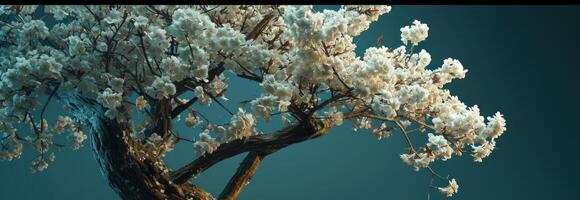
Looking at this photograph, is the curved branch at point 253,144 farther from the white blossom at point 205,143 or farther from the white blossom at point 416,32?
the white blossom at point 416,32

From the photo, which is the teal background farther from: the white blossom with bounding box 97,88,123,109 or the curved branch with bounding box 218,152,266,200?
the white blossom with bounding box 97,88,123,109

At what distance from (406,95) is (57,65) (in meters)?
1.13

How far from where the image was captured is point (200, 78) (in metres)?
2.07

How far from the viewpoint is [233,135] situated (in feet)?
7.49

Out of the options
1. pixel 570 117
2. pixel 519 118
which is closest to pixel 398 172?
pixel 519 118

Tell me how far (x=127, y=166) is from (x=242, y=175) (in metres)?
0.68

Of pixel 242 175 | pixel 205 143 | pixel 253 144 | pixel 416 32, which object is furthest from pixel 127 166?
pixel 416 32

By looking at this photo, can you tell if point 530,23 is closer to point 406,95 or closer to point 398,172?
point 398,172

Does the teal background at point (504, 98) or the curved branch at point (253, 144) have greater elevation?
the teal background at point (504, 98)

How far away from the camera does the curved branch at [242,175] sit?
2947 mm

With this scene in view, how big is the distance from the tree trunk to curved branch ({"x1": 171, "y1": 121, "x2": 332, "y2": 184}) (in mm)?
134

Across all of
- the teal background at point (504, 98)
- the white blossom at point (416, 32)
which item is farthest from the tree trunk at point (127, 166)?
the teal background at point (504, 98)

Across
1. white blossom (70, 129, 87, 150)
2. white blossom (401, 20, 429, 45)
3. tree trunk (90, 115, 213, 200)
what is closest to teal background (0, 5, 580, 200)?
white blossom (70, 129, 87, 150)

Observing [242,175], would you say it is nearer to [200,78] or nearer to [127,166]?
[127,166]
